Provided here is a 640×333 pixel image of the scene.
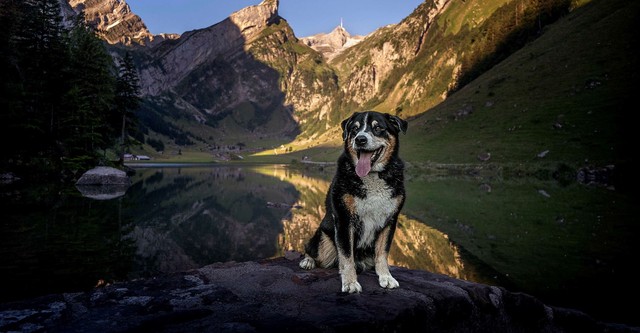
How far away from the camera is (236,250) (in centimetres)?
1875

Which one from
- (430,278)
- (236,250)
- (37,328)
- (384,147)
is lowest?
(236,250)

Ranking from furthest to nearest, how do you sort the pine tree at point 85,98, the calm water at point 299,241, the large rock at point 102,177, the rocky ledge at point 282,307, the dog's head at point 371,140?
the pine tree at point 85,98, the large rock at point 102,177, the calm water at point 299,241, the dog's head at point 371,140, the rocky ledge at point 282,307

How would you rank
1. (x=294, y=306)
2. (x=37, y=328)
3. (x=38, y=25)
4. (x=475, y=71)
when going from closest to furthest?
(x=37, y=328) < (x=294, y=306) < (x=38, y=25) < (x=475, y=71)

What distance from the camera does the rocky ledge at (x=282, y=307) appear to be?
14.7 feet

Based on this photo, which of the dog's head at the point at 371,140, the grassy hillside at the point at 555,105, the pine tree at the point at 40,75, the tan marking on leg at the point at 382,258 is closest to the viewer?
the dog's head at the point at 371,140

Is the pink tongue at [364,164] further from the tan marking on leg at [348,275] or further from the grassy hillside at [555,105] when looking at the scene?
the grassy hillside at [555,105]

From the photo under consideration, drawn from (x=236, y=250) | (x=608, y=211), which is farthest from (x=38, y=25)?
(x=608, y=211)

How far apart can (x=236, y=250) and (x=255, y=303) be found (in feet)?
46.5

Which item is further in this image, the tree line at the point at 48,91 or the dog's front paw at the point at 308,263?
the tree line at the point at 48,91

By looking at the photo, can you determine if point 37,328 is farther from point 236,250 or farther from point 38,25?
point 38,25

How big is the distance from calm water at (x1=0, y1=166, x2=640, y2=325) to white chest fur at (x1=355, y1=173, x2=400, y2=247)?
817 cm

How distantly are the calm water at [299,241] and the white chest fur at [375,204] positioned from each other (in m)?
8.17

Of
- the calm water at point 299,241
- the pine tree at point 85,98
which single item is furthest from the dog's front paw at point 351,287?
the pine tree at point 85,98

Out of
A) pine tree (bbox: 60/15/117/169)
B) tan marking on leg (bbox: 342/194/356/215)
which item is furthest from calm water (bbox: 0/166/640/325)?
pine tree (bbox: 60/15/117/169)
